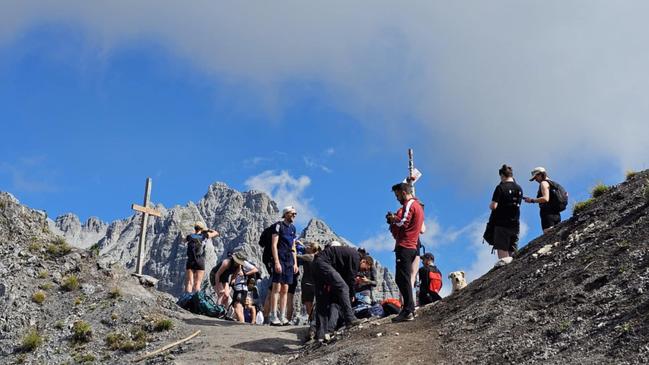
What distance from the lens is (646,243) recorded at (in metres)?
12.3

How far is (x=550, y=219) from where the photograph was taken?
16938mm

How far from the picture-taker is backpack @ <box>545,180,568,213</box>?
16.4m

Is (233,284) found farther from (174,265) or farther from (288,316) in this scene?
(174,265)

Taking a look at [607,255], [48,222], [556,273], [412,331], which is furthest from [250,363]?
[48,222]

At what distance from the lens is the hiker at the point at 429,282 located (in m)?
16.6

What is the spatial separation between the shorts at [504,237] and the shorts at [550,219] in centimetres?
146

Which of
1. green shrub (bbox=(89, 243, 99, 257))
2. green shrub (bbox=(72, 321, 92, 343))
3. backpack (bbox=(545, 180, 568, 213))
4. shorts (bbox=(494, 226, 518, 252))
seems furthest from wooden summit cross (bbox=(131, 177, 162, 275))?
backpack (bbox=(545, 180, 568, 213))

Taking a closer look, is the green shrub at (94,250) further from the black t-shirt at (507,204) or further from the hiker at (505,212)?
the black t-shirt at (507,204)

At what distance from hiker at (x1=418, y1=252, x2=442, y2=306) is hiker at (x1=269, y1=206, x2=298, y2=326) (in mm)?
3529

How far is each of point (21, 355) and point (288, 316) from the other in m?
7.21

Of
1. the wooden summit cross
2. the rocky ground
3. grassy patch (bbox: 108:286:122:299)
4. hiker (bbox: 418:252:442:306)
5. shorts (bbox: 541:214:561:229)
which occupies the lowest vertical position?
the rocky ground

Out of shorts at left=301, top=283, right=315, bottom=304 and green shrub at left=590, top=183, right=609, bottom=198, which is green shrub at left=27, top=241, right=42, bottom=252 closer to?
shorts at left=301, top=283, right=315, bottom=304

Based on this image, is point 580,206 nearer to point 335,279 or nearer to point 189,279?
point 335,279

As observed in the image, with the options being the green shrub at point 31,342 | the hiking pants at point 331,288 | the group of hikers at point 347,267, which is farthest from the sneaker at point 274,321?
the green shrub at point 31,342
